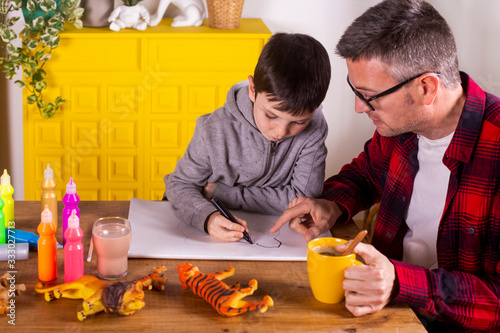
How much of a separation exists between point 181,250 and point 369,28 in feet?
2.16

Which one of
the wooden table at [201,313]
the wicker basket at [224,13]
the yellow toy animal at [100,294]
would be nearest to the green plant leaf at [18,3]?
the wicker basket at [224,13]

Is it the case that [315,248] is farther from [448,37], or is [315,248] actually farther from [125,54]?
[125,54]

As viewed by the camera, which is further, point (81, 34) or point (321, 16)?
point (321, 16)

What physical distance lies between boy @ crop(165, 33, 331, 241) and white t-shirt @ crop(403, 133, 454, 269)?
262 millimetres

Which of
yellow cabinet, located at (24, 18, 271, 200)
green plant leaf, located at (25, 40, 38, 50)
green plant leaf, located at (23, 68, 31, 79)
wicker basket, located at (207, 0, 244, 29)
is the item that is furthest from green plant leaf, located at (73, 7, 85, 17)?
wicker basket, located at (207, 0, 244, 29)

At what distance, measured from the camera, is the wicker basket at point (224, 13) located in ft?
9.62

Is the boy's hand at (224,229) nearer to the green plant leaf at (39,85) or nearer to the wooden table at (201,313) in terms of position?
the wooden table at (201,313)

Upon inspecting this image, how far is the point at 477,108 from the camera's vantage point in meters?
1.43

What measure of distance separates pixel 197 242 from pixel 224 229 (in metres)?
0.07

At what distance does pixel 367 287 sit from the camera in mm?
1140

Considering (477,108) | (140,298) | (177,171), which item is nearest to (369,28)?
(477,108)

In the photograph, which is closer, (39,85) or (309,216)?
(309,216)

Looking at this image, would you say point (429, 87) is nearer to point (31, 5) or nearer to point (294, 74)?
point (294, 74)

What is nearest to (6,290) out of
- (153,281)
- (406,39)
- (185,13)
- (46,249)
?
(46,249)
